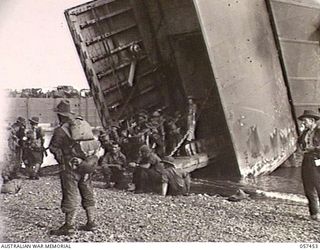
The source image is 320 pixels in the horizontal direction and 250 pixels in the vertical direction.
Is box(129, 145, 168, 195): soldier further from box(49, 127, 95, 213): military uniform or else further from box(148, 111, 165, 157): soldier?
box(49, 127, 95, 213): military uniform

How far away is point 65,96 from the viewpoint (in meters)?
2.49

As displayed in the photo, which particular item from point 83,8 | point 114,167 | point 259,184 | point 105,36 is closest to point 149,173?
point 114,167

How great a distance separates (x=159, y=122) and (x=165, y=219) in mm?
359

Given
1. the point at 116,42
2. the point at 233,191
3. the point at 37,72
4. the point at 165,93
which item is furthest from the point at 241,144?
the point at 37,72

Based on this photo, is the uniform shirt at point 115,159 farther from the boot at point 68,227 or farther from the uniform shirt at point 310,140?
the uniform shirt at point 310,140

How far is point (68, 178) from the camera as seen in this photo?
2.45 meters

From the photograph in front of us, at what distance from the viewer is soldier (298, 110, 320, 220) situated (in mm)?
2461

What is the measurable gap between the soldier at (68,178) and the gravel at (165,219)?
0.08 ft

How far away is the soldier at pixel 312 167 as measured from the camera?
246 centimetres

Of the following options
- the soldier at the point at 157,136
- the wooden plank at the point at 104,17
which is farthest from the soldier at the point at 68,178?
the wooden plank at the point at 104,17

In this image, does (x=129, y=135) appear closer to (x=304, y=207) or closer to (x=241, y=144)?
(x=241, y=144)

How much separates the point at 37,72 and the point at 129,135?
0.42 m

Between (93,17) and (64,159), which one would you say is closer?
(64,159)

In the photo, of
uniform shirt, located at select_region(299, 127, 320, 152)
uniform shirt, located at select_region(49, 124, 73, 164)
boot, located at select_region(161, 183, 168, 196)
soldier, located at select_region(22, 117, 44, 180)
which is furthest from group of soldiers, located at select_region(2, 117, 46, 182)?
uniform shirt, located at select_region(299, 127, 320, 152)
